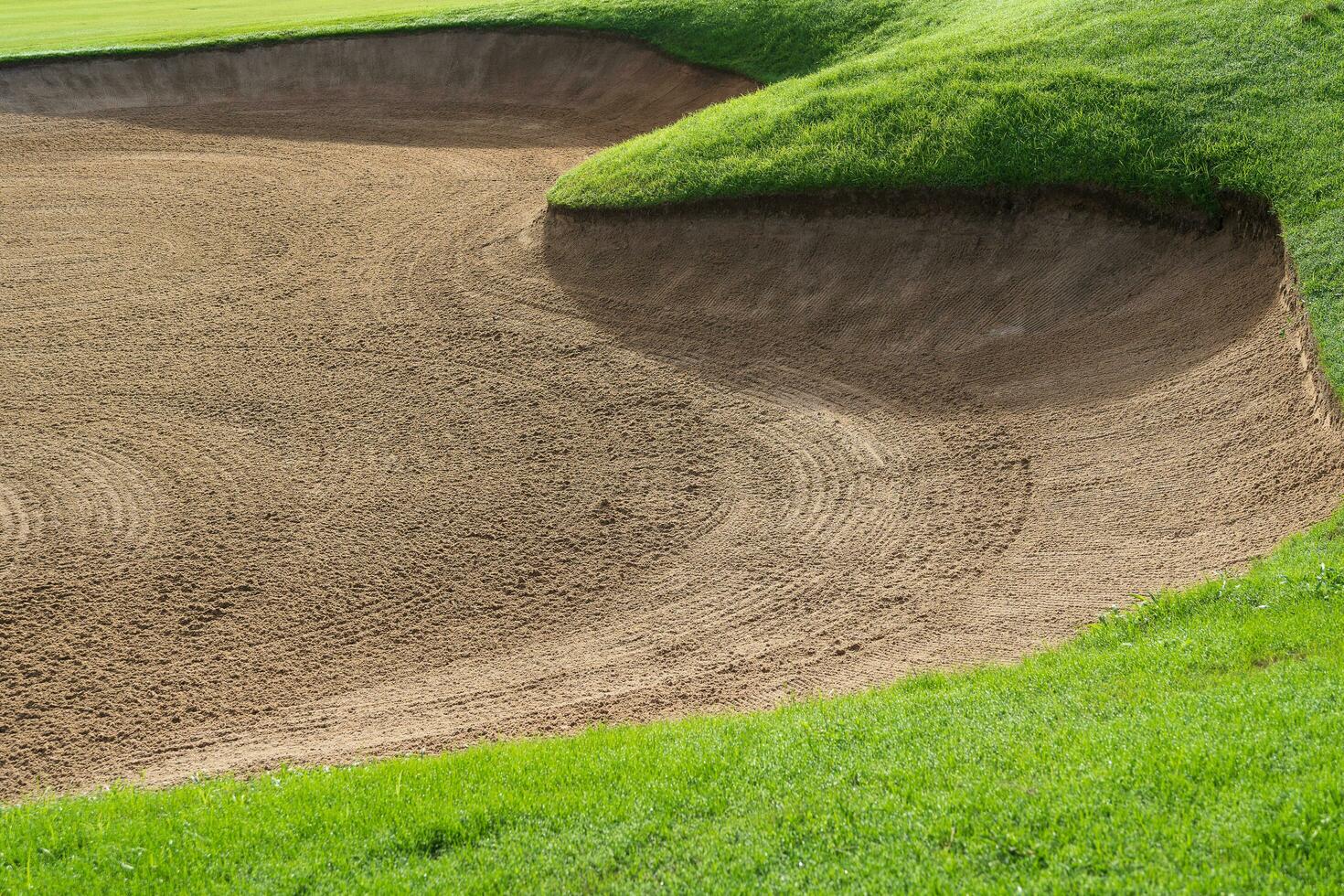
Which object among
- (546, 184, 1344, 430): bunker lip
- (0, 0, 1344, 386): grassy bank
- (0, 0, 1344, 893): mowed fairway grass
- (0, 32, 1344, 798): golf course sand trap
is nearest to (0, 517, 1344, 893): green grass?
(0, 0, 1344, 893): mowed fairway grass

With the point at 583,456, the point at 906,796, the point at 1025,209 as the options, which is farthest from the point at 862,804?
the point at 1025,209

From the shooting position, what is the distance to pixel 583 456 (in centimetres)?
1284

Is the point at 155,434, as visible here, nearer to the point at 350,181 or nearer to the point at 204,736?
the point at 204,736

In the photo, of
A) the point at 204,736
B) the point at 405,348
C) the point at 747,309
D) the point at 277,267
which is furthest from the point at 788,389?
the point at 277,267

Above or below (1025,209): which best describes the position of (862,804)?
below

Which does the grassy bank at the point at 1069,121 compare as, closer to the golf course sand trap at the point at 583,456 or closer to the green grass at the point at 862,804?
the golf course sand trap at the point at 583,456

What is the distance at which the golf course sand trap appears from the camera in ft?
31.8

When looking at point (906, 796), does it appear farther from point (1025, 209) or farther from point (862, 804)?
point (1025, 209)

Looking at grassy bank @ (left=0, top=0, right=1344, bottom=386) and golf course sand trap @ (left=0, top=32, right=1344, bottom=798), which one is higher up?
grassy bank @ (left=0, top=0, right=1344, bottom=386)

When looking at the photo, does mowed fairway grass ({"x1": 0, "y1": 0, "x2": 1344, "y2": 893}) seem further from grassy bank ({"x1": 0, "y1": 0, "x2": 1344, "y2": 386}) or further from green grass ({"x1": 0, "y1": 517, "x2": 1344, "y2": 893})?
grassy bank ({"x1": 0, "y1": 0, "x2": 1344, "y2": 386})

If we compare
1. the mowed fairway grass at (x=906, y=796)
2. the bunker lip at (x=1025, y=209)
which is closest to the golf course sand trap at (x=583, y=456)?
the bunker lip at (x=1025, y=209)

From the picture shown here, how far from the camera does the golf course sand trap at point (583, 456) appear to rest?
969cm

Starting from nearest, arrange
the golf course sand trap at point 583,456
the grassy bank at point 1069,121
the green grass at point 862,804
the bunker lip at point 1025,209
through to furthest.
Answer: the green grass at point 862,804
the golf course sand trap at point 583,456
the bunker lip at point 1025,209
the grassy bank at point 1069,121

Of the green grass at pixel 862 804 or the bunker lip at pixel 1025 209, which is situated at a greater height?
the bunker lip at pixel 1025 209
